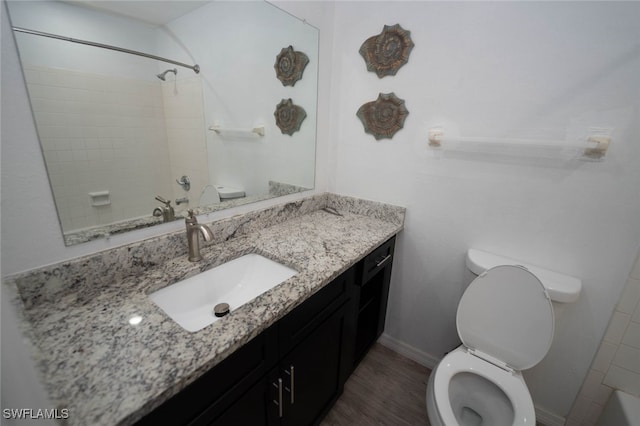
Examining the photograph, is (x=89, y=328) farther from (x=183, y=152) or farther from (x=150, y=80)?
(x=150, y=80)

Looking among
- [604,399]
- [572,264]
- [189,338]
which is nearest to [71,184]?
[189,338]

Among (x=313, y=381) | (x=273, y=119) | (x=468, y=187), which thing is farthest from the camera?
(x=273, y=119)

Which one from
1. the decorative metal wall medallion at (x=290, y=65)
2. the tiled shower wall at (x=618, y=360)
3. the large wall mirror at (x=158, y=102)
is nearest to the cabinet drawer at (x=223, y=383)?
the large wall mirror at (x=158, y=102)

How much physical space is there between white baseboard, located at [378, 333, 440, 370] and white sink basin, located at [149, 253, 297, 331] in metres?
1.17

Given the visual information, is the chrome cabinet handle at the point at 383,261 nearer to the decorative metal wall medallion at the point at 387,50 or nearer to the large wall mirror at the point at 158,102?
the large wall mirror at the point at 158,102

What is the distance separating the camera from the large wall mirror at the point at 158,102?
30.2 inches

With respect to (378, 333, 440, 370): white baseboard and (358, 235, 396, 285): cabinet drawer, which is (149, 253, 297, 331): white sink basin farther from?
(378, 333, 440, 370): white baseboard

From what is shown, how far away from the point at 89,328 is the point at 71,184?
0.45 meters

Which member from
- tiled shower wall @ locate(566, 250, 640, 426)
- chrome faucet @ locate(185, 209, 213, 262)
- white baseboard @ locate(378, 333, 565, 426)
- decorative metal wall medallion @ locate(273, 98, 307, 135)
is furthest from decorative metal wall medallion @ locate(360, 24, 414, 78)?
white baseboard @ locate(378, 333, 565, 426)

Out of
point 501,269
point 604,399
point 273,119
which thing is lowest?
point 604,399

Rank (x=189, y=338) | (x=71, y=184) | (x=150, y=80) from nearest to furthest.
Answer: (x=189, y=338)
(x=71, y=184)
(x=150, y=80)

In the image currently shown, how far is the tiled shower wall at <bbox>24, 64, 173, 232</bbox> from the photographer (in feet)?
2.47

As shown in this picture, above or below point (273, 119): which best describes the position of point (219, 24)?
above

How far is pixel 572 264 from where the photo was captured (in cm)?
116
